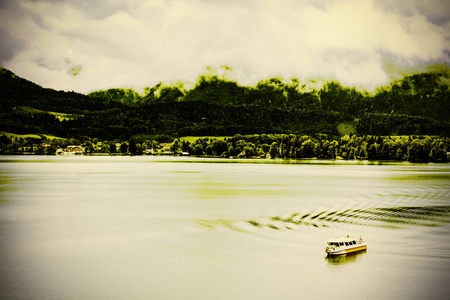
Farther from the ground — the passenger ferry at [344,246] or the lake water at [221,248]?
the passenger ferry at [344,246]

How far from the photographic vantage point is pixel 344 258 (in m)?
26.2

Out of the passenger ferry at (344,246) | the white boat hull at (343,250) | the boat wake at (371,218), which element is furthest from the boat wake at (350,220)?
the white boat hull at (343,250)

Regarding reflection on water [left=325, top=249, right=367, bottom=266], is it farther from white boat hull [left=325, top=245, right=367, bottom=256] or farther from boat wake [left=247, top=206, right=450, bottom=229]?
boat wake [left=247, top=206, right=450, bottom=229]

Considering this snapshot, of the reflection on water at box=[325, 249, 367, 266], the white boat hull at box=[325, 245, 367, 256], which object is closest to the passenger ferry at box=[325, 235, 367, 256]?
the white boat hull at box=[325, 245, 367, 256]

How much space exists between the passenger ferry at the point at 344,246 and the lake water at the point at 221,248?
1.96 feet

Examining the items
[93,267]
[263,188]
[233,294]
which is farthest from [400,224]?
[263,188]

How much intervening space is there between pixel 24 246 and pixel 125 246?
6280mm

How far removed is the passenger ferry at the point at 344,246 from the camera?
2656 centimetres

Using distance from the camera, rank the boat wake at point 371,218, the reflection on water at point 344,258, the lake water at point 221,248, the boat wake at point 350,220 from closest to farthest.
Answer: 1. the lake water at point 221,248
2. the reflection on water at point 344,258
3. the boat wake at point 350,220
4. the boat wake at point 371,218

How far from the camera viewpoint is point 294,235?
3139 centimetres

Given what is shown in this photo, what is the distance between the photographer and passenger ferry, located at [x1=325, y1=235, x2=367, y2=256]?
2656 centimetres

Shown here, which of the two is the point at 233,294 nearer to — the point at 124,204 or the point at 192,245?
the point at 192,245

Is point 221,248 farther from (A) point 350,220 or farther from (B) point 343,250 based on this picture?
(A) point 350,220

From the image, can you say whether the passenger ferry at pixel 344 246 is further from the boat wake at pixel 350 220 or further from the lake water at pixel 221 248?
the boat wake at pixel 350 220
